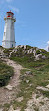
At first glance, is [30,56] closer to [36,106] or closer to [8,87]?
[8,87]

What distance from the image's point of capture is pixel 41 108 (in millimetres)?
10516

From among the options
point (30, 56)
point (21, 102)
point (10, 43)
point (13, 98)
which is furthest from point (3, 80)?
point (10, 43)

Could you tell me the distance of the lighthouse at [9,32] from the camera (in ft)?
176

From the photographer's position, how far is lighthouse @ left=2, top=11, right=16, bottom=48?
53.6 meters

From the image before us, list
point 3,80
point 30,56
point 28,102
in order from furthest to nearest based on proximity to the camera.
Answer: point 30,56 < point 3,80 < point 28,102

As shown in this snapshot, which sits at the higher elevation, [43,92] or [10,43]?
[10,43]

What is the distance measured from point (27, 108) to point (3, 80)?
21.5ft

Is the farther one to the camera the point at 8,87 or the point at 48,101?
the point at 8,87

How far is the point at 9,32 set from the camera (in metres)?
54.5

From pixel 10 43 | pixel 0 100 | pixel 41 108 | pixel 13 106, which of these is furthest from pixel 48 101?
pixel 10 43

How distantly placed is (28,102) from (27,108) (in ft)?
3.15

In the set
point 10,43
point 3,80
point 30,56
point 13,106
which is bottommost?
point 13,106

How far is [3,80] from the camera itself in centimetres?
1622

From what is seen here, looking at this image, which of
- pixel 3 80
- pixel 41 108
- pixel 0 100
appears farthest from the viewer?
pixel 3 80
